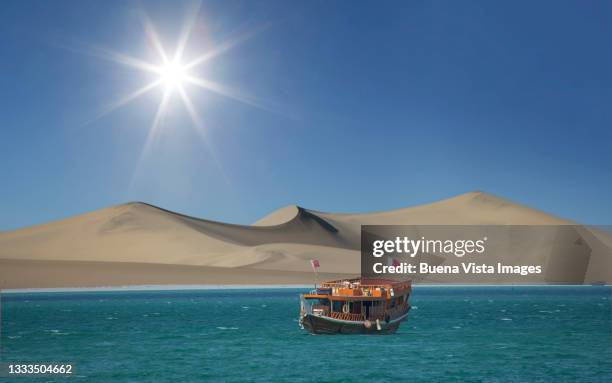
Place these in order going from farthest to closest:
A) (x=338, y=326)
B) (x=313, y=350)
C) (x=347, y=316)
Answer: (x=347, y=316) < (x=338, y=326) < (x=313, y=350)

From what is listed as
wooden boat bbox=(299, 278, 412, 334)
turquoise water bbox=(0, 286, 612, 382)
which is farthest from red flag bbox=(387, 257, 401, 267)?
turquoise water bbox=(0, 286, 612, 382)

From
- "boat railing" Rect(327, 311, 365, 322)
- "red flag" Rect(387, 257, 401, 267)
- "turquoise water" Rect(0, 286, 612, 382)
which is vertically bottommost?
"turquoise water" Rect(0, 286, 612, 382)

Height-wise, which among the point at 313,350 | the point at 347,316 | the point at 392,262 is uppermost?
the point at 392,262

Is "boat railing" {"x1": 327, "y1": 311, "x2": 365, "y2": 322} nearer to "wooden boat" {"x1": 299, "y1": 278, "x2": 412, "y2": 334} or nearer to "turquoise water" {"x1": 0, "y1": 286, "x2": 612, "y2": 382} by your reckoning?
"wooden boat" {"x1": 299, "y1": 278, "x2": 412, "y2": 334}

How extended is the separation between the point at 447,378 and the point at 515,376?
162 inches

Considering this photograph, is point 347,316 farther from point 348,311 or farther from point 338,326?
point 338,326

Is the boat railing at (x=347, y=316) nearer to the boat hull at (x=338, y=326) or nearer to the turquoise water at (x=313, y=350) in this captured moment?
the boat hull at (x=338, y=326)

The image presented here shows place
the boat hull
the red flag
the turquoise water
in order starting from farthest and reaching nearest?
the red flag
the boat hull
the turquoise water

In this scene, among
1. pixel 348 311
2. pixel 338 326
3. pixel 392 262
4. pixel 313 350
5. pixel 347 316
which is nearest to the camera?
pixel 313 350

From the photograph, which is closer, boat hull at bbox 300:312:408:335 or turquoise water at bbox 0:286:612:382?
turquoise water at bbox 0:286:612:382

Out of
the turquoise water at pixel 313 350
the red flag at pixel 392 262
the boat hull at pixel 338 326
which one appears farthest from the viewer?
the red flag at pixel 392 262

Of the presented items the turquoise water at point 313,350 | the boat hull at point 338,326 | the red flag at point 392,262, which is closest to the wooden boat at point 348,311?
the boat hull at point 338,326

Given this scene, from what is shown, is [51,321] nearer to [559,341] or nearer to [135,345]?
[135,345]

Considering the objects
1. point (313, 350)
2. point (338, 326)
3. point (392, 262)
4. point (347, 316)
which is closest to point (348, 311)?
point (347, 316)
